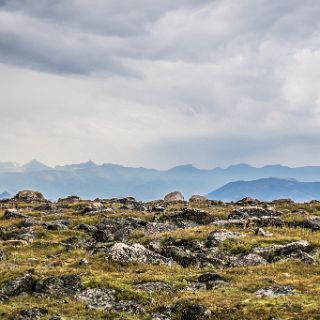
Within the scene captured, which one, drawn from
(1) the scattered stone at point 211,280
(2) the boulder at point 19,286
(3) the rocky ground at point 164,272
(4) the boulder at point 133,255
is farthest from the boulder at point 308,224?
(2) the boulder at point 19,286

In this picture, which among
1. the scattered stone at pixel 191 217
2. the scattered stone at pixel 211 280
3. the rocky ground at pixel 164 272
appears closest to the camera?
the rocky ground at pixel 164 272

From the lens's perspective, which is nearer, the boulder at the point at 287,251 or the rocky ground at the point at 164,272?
the rocky ground at the point at 164,272

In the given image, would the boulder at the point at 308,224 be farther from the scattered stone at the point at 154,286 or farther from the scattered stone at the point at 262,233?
the scattered stone at the point at 154,286

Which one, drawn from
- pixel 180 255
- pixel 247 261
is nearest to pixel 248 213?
pixel 247 261

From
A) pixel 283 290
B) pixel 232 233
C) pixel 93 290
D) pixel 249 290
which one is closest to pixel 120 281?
pixel 93 290

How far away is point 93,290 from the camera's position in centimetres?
2798

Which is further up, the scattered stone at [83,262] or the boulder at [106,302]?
the scattered stone at [83,262]

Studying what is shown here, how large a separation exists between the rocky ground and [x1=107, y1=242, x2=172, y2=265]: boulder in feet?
0.23

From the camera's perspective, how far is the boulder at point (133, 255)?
35.4 meters

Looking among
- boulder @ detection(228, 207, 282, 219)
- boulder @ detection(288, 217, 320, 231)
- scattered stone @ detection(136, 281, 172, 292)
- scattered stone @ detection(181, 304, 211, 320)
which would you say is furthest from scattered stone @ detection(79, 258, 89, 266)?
boulder @ detection(228, 207, 282, 219)

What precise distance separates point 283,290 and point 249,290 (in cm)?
186

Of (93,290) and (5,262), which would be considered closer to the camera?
(93,290)

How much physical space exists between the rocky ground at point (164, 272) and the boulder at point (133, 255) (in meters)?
0.07

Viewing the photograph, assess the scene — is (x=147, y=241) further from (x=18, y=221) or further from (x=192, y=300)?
(x=18, y=221)
